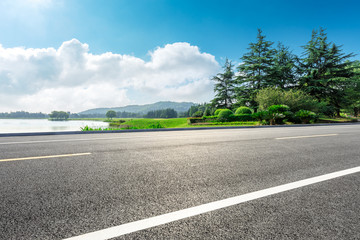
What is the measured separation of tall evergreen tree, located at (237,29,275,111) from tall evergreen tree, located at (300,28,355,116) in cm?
650

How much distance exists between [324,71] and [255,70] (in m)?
12.8

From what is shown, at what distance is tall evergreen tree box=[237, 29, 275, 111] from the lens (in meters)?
34.9

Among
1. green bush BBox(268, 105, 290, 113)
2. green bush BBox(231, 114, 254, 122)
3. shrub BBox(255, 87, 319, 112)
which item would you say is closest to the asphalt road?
green bush BBox(268, 105, 290, 113)

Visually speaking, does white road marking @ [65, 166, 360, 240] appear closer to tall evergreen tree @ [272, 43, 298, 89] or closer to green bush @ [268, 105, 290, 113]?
green bush @ [268, 105, 290, 113]

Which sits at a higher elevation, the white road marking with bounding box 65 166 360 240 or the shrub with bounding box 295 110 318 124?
the shrub with bounding box 295 110 318 124

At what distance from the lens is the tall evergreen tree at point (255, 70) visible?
34.9m

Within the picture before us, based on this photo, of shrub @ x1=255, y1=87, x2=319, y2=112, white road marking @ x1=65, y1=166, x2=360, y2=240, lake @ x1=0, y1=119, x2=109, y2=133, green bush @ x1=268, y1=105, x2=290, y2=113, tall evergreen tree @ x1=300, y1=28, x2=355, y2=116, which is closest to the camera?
white road marking @ x1=65, y1=166, x2=360, y2=240

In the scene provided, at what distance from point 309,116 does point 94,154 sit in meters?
22.6

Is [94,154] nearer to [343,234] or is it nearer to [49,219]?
[49,219]

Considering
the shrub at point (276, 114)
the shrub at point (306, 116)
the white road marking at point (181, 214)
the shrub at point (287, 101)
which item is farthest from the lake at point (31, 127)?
the shrub at point (287, 101)

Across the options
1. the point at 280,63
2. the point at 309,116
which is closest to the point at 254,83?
the point at 280,63

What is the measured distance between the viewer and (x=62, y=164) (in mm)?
3590

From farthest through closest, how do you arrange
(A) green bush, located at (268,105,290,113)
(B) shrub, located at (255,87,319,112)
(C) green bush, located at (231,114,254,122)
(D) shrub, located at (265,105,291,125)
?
(C) green bush, located at (231,114,254,122), (B) shrub, located at (255,87,319,112), (A) green bush, located at (268,105,290,113), (D) shrub, located at (265,105,291,125)

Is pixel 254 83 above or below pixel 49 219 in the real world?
above
